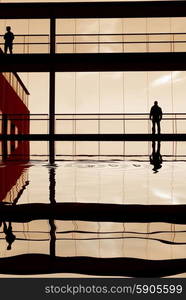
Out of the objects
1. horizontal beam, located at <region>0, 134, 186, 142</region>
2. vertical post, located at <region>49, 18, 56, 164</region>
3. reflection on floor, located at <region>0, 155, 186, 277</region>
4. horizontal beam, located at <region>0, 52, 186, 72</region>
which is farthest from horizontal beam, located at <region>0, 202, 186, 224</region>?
vertical post, located at <region>49, 18, 56, 164</region>

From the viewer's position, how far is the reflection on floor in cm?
223

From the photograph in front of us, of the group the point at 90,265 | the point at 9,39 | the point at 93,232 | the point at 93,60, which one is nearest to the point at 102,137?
the point at 93,60

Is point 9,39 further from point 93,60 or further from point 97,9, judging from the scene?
point 93,60

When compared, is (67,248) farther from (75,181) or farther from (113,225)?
(75,181)

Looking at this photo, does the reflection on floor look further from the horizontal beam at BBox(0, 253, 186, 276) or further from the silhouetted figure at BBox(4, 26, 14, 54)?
the silhouetted figure at BBox(4, 26, 14, 54)

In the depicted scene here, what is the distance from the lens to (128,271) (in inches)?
84.6

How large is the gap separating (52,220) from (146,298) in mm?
1661

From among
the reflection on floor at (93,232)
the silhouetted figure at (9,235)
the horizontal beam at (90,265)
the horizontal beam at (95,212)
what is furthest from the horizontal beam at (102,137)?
the horizontal beam at (90,265)

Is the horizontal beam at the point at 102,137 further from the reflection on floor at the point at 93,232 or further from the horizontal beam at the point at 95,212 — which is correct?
the horizontal beam at the point at 95,212

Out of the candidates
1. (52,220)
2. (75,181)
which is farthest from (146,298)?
(75,181)

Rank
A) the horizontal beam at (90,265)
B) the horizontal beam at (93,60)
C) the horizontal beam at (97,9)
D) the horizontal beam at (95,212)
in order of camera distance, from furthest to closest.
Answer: the horizontal beam at (97,9) → the horizontal beam at (93,60) → the horizontal beam at (95,212) → the horizontal beam at (90,265)

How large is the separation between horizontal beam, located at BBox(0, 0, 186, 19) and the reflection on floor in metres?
9.16

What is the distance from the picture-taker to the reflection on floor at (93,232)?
7.32 feet

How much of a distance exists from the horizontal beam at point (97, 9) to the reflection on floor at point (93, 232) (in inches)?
361
